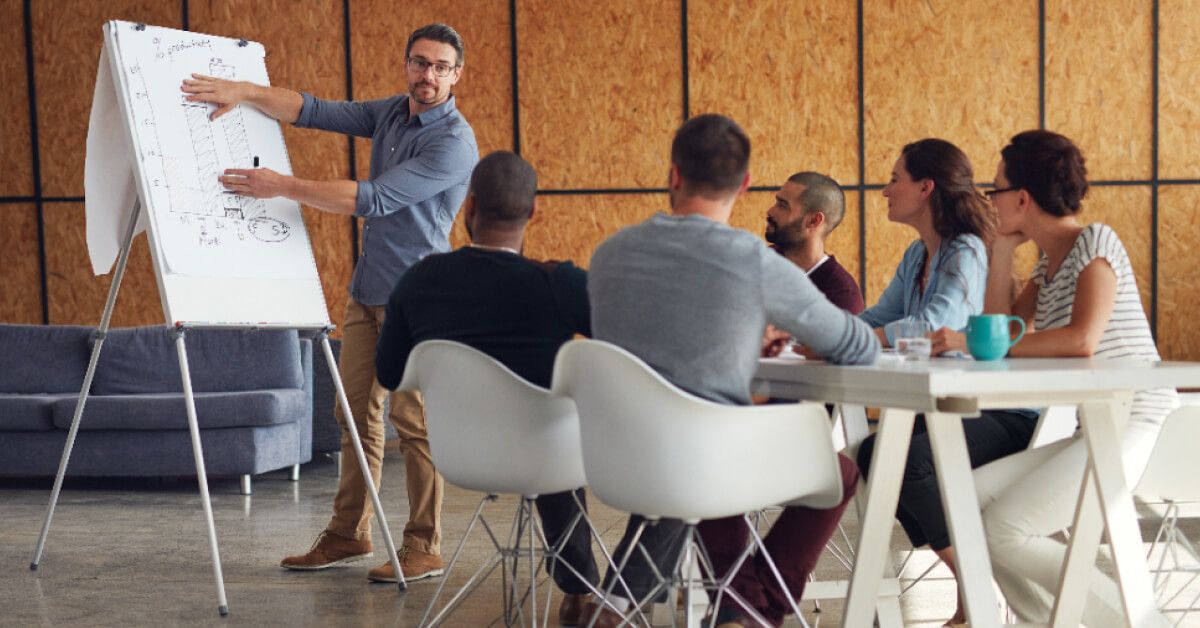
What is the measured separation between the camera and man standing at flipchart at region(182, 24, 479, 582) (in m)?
3.84

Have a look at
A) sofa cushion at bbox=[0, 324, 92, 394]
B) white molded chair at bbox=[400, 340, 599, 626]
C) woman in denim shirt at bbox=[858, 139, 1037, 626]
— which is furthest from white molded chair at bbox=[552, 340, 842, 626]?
sofa cushion at bbox=[0, 324, 92, 394]

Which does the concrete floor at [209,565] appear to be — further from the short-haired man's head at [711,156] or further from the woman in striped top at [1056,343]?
the short-haired man's head at [711,156]

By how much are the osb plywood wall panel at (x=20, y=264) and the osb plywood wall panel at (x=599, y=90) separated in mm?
3390

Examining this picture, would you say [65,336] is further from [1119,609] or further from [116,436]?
[1119,609]

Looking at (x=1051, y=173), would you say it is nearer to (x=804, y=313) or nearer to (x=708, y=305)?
(x=804, y=313)

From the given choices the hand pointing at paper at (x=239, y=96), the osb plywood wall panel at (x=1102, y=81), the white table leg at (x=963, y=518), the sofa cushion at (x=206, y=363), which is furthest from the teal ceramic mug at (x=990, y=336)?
the osb plywood wall panel at (x=1102, y=81)

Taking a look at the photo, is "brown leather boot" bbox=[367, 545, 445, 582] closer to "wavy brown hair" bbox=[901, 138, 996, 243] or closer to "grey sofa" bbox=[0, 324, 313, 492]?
"wavy brown hair" bbox=[901, 138, 996, 243]

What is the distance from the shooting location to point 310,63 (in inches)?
325

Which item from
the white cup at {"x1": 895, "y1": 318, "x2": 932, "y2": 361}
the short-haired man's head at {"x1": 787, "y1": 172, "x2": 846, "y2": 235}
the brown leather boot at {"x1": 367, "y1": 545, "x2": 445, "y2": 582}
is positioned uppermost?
the short-haired man's head at {"x1": 787, "y1": 172, "x2": 846, "y2": 235}

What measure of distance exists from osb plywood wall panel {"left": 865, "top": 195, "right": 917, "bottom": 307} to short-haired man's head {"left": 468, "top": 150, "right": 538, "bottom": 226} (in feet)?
17.7

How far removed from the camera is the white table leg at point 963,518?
2367mm

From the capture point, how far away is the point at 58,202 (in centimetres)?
845

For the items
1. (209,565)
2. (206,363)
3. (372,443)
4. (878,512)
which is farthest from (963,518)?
(206,363)

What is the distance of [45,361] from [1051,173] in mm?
5228
